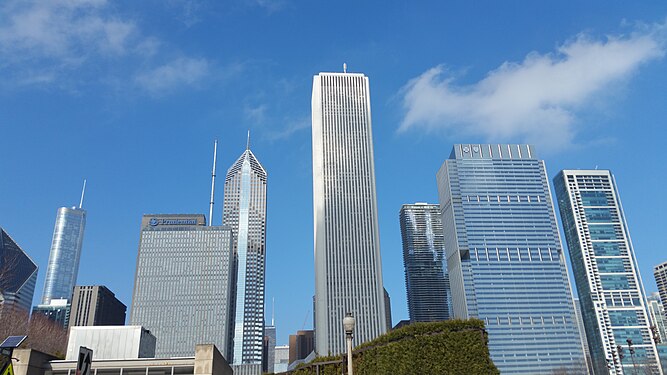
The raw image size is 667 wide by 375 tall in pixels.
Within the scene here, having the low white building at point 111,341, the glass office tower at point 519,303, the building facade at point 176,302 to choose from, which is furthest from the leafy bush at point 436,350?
the building facade at point 176,302

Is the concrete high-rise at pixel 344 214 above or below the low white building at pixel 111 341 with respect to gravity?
above

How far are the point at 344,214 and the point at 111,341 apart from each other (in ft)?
474

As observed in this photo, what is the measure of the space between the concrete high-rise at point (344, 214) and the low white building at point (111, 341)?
132 m

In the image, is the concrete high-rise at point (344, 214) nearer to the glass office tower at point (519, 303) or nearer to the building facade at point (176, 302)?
the glass office tower at point (519, 303)

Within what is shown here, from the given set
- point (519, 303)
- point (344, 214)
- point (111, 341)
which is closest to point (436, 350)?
point (111, 341)

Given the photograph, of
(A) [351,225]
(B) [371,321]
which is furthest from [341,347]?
(A) [351,225]

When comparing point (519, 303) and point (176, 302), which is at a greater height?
point (176, 302)

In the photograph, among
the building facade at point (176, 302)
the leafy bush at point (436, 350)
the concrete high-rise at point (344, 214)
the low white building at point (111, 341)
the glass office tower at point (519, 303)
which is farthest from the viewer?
the building facade at point (176, 302)

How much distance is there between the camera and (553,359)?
7254 inches

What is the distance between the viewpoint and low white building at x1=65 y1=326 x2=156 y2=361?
2862 centimetres

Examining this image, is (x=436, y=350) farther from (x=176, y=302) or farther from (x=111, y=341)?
(x=176, y=302)

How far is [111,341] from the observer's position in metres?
29.4

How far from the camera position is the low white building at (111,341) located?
2862 centimetres

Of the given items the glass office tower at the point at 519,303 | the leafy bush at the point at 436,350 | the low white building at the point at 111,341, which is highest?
the glass office tower at the point at 519,303
